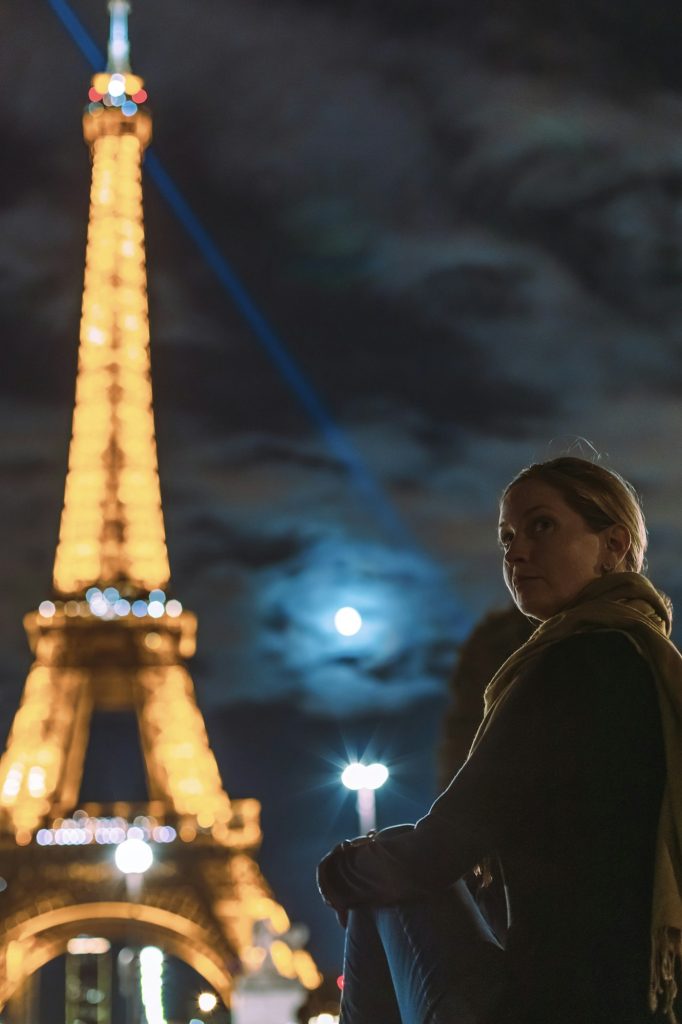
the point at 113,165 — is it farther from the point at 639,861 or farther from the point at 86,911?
the point at 639,861

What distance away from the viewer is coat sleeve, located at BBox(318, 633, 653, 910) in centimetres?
377

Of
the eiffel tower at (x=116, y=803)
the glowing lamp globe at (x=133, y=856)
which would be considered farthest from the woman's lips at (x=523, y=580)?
the eiffel tower at (x=116, y=803)

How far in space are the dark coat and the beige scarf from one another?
4cm

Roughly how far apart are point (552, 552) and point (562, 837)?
791 millimetres

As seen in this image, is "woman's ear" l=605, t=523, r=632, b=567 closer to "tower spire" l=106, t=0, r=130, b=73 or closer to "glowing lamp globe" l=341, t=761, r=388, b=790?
"glowing lamp globe" l=341, t=761, r=388, b=790

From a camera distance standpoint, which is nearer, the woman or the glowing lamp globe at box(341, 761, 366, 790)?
the woman

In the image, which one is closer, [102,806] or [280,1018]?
[280,1018]

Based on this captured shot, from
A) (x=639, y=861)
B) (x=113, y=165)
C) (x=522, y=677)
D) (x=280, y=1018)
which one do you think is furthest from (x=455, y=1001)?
(x=113, y=165)

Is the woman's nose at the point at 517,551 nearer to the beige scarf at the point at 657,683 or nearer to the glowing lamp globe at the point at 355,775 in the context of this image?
the beige scarf at the point at 657,683

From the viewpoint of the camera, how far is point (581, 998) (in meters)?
3.62

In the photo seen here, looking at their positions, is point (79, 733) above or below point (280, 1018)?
above

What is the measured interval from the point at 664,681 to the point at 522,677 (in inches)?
13.4

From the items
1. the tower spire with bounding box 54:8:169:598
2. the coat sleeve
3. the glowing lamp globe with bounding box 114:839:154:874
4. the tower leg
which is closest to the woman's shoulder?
the coat sleeve

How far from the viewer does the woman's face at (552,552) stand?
165 inches
